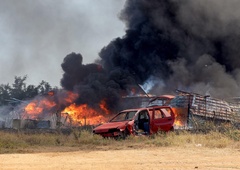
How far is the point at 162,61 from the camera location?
3888 centimetres

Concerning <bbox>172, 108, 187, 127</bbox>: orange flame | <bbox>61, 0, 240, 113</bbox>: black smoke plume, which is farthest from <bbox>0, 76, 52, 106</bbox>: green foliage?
<bbox>172, 108, 187, 127</bbox>: orange flame

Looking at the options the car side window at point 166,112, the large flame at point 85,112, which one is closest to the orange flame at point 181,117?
the car side window at point 166,112

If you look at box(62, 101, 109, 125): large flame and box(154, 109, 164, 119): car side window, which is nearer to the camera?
box(154, 109, 164, 119): car side window

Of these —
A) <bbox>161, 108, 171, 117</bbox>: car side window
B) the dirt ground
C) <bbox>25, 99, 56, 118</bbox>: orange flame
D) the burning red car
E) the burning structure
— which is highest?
the burning structure

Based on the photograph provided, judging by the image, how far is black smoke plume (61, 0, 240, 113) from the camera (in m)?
36.0

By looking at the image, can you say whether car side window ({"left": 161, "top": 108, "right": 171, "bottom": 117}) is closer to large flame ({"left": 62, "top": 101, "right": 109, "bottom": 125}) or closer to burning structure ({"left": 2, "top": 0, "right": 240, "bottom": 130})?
large flame ({"left": 62, "top": 101, "right": 109, "bottom": 125})

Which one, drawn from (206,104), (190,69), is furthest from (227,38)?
(206,104)

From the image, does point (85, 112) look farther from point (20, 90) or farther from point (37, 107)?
point (20, 90)

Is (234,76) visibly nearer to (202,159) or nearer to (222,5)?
(222,5)

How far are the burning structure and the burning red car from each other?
1681 cm

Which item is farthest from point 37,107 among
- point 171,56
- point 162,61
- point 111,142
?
point 111,142

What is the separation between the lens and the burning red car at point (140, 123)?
46.6 feet

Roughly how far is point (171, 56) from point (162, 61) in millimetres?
1187

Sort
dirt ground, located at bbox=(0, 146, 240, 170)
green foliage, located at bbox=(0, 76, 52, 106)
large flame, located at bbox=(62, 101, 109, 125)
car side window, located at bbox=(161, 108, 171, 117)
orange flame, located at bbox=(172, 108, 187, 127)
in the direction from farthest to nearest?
green foliage, located at bbox=(0, 76, 52, 106)
large flame, located at bbox=(62, 101, 109, 125)
orange flame, located at bbox=(172, 108, 187, 127)
car side window, located at bbox=(161, 108, 171, 117)
dirt ground, located at bbox=(0, 146, 240, 170)
